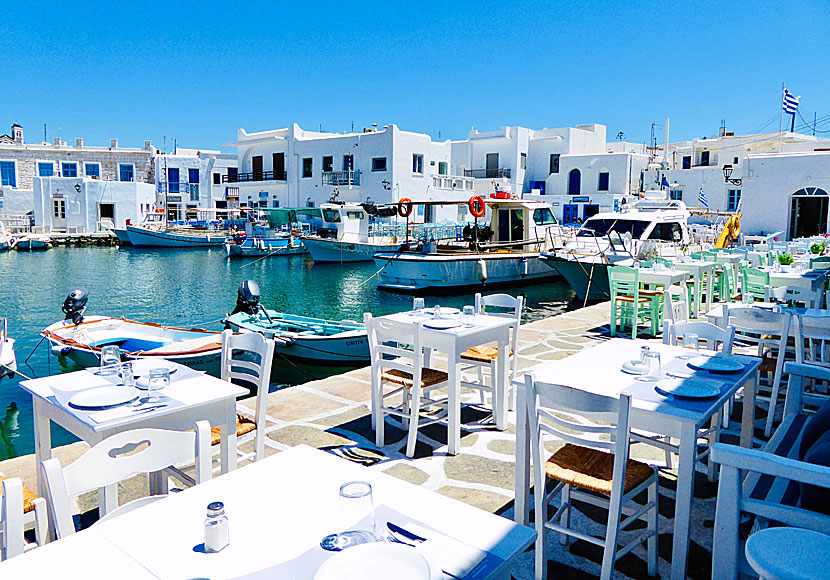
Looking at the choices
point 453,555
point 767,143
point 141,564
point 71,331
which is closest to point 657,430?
point 453,555

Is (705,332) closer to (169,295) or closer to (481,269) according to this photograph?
(481,269)

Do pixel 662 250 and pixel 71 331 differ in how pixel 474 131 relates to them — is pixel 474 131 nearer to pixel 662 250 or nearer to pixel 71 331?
pixel 662 250

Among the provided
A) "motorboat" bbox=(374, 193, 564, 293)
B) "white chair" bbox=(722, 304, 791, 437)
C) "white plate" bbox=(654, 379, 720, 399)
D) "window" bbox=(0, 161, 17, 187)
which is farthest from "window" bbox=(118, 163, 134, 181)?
"white plate" bbox=(654, 379, 720, 399)

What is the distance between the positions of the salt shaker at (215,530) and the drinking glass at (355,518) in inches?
11.5

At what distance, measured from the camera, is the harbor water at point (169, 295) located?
32.8ft

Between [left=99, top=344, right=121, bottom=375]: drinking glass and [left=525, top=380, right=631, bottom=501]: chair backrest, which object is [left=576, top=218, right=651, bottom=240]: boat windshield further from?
[left=99, top=344, right=121, bottom=375]: drinking glass

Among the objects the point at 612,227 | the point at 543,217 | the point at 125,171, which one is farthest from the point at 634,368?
the point at 125,171

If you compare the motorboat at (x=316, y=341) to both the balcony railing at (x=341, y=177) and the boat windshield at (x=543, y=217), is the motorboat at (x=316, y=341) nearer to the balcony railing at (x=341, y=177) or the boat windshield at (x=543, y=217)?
the boat windshield at (x=543, y=217)

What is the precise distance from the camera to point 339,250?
106ft

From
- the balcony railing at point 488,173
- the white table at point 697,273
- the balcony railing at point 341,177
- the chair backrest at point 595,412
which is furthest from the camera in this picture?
the balcony railing at point 488,173

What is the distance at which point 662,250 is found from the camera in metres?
17.0

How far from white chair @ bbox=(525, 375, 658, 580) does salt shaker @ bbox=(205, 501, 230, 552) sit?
158 centimetres

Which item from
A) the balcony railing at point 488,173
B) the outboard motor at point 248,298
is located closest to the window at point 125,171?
the balcony railing at point 488,173

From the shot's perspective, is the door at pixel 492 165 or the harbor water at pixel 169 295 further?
the door at pixel 492 165
